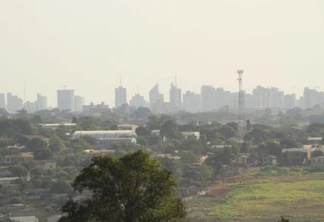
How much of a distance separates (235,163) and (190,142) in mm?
5964

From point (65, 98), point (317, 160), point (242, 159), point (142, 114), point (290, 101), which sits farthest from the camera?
point (65, 98)

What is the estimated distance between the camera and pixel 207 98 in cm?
13962

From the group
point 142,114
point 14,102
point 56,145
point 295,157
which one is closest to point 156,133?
point 56,145

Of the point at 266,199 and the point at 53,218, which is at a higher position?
the point at 266,199

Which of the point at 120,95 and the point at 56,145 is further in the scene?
the point at 120,95

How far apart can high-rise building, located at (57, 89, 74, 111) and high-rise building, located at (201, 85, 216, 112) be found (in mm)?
18670

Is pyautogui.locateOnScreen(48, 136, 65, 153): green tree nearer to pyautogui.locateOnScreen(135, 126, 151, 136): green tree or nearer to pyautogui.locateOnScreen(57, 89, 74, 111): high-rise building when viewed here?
pyautogui.locateOnScreen(135, 126, 151, 136): green tree

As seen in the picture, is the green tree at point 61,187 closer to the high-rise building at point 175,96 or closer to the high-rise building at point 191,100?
the high-rise building at point 175,96

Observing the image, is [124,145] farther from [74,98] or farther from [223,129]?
[74,98]

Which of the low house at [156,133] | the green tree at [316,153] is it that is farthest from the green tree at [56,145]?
the green tree at [316,153]

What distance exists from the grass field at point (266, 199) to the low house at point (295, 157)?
120 inches

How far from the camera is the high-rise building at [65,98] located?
139m

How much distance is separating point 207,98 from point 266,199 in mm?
108191

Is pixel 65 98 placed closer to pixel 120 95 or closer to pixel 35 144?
pixel 120 95
